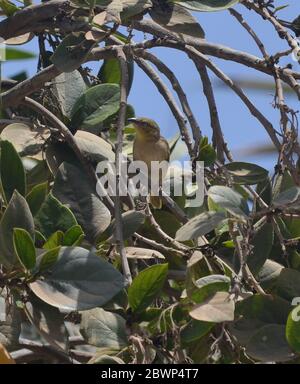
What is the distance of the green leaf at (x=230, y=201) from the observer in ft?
6.17

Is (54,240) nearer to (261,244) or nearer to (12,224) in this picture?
(12,224)

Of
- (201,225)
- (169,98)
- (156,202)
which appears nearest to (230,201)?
(201,225)

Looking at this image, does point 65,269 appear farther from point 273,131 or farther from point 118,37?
point 118,37

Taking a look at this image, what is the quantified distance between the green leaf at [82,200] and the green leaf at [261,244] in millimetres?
298

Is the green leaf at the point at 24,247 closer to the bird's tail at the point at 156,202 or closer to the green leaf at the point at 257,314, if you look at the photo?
the green leaf at the point at 257,314

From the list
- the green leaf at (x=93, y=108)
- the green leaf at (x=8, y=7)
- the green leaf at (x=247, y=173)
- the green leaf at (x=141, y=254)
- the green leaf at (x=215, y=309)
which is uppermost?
the green leaf at (x=8, y=7)

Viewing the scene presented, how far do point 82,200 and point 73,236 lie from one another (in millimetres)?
198

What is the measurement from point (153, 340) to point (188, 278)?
0.17m

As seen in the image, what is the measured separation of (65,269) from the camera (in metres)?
1.82

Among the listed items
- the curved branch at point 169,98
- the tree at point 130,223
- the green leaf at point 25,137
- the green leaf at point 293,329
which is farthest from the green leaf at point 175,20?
the green leaf at point 293,329

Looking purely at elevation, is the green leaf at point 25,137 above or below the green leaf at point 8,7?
below

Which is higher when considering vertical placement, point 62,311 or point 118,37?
point 118,37

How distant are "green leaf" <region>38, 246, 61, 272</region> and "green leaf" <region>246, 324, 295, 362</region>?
381 mm
